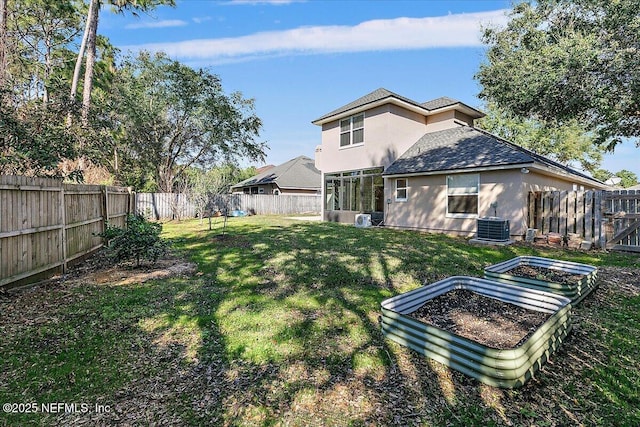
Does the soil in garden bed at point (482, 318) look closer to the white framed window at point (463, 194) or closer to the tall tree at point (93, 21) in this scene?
the white framed window at point (463, 194)

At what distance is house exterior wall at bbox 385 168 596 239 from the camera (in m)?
9.88

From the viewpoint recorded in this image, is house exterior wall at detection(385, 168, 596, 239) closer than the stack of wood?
No

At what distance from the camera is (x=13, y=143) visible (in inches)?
237

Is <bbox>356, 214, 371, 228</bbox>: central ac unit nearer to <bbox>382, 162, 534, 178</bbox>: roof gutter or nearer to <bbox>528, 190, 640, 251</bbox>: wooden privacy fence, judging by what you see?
<bbox>382, 162, 534, 178</bbox>: roof gutter

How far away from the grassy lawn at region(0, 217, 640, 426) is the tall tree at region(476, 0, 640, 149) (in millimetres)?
7646

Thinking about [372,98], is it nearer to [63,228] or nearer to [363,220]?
[363,220]

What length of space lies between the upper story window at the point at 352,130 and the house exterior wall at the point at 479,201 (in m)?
2.83

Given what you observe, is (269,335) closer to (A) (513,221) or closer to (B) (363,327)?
(B) (363,327)

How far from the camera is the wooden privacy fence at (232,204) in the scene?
1991 cm

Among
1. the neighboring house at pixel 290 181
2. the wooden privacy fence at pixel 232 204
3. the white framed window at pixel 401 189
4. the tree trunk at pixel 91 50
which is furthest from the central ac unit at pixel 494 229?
the neighboring house at pixel 290 181

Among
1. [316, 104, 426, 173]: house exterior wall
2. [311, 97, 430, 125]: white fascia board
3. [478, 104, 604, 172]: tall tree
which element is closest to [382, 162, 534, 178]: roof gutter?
[316, 104, 426, 173]: house exterior wall

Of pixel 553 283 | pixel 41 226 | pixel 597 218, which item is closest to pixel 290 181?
pixel 597 218

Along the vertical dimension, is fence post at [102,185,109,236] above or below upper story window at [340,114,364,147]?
below

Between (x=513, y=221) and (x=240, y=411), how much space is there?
409 inches
